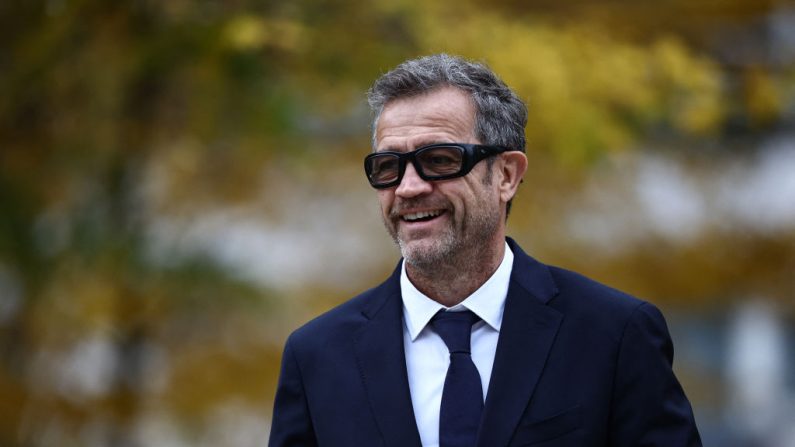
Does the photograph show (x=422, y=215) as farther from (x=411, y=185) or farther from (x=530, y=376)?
(x=530, y=376)

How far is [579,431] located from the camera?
2.91m

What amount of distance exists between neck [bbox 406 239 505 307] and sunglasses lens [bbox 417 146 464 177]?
0.24 metres

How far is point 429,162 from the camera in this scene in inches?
122

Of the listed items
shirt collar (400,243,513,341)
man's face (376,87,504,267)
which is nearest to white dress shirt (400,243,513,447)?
shirt collar (400,243,513,341)

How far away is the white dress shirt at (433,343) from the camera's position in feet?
10.1

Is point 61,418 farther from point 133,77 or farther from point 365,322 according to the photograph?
point 365,322

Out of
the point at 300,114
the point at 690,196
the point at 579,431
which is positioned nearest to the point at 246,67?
the point at 300,114

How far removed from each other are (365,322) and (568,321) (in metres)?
0.58

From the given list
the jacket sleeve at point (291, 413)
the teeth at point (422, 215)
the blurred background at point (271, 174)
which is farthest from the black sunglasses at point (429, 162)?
the blurred background at point (271, 174)

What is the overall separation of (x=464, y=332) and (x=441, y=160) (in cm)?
48

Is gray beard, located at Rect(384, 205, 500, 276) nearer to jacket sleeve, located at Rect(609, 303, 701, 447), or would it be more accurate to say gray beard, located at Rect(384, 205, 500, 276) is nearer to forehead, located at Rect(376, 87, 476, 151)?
forehead, located at Rect(376, 87, 476, 151)

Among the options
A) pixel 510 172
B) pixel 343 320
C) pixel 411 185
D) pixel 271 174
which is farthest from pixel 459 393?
pixel 271 174

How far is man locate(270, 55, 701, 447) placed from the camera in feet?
9.64

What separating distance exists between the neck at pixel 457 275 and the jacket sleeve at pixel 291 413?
0.43 metres
